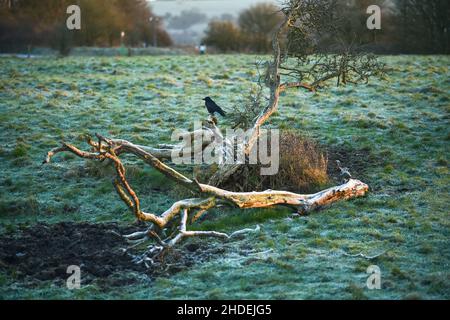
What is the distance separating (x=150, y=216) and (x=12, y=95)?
13.4 metres

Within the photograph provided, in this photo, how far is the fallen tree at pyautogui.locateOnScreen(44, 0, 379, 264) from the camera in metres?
8.96

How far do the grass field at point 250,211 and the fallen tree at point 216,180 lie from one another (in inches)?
13.4

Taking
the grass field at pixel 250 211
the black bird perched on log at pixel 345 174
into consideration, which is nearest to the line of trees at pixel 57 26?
the grass field at pixel 250 211

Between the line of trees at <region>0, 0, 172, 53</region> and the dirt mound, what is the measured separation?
90.0 ft

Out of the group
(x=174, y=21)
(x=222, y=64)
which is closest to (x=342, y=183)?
(x=222, y=64)

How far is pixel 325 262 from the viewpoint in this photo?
8.62m

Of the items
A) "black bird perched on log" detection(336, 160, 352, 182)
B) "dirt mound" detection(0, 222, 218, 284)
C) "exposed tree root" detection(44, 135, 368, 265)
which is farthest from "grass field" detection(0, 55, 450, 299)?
"black bird perched on log" detection(336, 160, 352, 182)

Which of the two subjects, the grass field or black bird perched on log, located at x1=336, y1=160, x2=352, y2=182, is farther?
black bird perched on log, located at x1=336, y1=160, x2=352, y2=182

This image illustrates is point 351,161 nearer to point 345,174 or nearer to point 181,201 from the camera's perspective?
point 345,174

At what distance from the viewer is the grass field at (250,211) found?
316 inches

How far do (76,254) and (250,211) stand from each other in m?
3.42

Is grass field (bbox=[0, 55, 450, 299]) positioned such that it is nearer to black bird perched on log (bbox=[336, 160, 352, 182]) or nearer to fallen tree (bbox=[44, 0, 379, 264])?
fallen tree (bbox=[44, 0, 379, 264])

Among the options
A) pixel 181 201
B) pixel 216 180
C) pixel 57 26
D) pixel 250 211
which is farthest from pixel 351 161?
pixel 57 26
